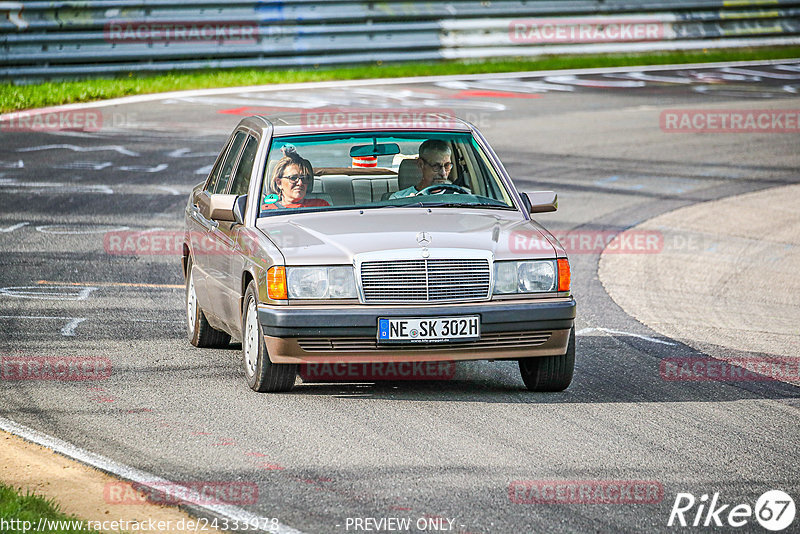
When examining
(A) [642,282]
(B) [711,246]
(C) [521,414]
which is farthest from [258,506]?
(B) [711,246]

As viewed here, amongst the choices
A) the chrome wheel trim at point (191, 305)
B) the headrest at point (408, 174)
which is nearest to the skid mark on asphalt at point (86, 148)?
the chrome wheel trim at point (191, 305)

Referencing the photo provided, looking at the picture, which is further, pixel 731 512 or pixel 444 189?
pixel 444 189

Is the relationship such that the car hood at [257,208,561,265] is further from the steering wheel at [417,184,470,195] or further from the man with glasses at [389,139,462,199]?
the man with glasses at [389,139,462,199]

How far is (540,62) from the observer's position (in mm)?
29812

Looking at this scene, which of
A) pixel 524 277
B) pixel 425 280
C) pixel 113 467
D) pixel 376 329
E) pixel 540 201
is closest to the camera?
pixel 113 467

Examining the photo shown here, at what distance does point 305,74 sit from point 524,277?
20.0m

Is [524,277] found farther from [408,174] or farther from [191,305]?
[191,305]

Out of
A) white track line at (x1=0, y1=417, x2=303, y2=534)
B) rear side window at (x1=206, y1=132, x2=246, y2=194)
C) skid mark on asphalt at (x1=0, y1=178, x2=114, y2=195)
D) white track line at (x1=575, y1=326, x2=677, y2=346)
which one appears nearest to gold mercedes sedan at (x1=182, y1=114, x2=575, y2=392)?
rear side window at (x1=206, y1=132, x2=246, y2=194)

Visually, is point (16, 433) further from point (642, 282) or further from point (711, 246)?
point (711, 246)

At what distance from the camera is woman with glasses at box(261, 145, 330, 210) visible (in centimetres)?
791

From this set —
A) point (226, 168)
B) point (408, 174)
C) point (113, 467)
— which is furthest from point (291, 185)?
point (113, 467)

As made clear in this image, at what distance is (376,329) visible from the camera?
6938 millimetres

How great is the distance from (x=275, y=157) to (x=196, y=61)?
18525 mm

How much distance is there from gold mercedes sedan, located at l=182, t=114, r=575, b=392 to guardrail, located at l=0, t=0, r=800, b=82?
1692cm
